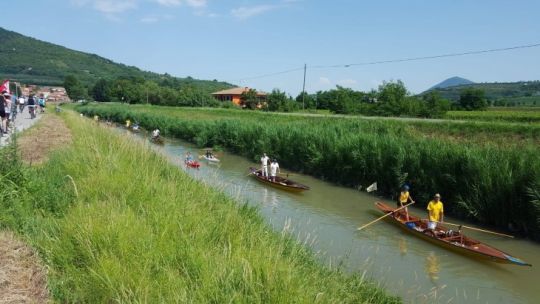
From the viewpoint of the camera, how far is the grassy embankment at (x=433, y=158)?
1384 cm

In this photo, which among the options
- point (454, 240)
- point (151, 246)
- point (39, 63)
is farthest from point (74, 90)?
point (151, 246)

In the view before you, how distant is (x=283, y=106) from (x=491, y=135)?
2030 inches

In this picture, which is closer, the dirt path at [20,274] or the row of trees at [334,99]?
the dirt path at [20,274]

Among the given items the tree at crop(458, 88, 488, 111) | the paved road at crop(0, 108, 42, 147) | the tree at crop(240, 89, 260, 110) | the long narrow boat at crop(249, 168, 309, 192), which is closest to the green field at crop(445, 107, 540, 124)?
the long narrow boat at crop(249, 168, 309, 192)

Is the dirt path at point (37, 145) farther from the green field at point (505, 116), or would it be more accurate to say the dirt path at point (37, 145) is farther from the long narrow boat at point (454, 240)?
the green field at point (505, 116)

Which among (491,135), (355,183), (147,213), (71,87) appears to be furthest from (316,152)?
(71,87)

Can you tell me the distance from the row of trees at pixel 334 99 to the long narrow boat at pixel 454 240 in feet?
126

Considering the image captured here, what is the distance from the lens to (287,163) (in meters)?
26.3

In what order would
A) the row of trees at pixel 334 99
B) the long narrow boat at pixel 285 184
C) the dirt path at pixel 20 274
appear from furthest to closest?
the row of trees at pixel 334 99 → the long narrow boat at pixel 285 184 → the dirt path at pixel 20 274

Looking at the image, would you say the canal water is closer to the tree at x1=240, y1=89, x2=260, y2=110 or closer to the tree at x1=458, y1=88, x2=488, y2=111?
the tree at x1=458, y1=88, x2=488, y2=111

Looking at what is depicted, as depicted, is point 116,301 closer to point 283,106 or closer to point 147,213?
point 147,213

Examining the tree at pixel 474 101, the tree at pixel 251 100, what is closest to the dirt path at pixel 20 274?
the tree at pixel 474 101

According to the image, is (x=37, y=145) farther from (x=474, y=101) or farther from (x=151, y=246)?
(x=474, y=101)

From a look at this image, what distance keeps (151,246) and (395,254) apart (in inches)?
330
